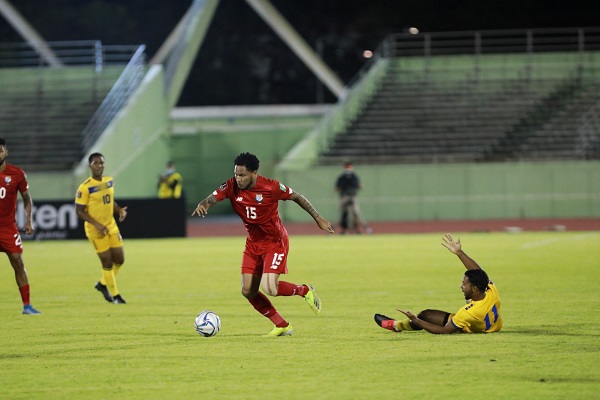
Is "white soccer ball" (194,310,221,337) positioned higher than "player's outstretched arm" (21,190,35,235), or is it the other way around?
"player's outstretched arm" (21,190,35,235)

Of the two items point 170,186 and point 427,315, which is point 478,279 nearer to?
point 427,315

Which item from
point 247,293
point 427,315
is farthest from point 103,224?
point 427,315

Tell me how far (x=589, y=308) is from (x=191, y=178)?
111ft

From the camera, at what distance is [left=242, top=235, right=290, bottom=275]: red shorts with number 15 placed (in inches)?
449

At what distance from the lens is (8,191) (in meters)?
14.1

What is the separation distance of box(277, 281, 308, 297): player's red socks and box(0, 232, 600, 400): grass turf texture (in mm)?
474

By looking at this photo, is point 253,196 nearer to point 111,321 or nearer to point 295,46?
point 111,321

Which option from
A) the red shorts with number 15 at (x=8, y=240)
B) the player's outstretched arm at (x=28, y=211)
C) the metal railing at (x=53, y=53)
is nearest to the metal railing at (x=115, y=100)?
the metal railing at (x=53, y=53)

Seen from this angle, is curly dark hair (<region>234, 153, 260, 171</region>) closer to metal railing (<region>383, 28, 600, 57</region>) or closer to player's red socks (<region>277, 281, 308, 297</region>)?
player's red socks (<region>277, 281, 308, 297</region>)

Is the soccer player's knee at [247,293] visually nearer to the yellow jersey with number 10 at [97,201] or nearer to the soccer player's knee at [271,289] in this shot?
the soccer player's knee at [271,289]

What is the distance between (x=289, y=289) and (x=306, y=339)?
63 cm

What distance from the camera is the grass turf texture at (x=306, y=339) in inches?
331

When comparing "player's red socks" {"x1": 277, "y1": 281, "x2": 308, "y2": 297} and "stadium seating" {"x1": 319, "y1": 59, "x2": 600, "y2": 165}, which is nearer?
"player's red socks" {"x1": 277, "y1": 281, "x2": 308, "y2": 297}

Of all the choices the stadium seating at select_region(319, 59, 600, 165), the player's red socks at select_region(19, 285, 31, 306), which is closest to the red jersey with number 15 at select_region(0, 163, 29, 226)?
the player's red socks at select_region(19, 285, 31, 306)
